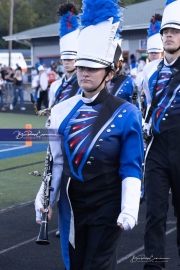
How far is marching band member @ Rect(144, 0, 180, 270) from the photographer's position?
202 inches

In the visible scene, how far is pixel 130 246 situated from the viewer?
6.32 metres

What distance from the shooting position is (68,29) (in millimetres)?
7449

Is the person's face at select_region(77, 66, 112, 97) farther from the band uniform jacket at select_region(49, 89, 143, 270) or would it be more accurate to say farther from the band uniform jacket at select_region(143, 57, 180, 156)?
the band uniform jacket at select_region(143, 57, 180, 156)

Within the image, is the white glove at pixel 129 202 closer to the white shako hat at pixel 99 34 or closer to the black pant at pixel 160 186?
the white shako hat at pixel 99 34

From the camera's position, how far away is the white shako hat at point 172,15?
17.4 feet

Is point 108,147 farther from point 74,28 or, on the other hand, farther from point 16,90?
point 16,90

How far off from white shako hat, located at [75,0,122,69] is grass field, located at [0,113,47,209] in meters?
3.21

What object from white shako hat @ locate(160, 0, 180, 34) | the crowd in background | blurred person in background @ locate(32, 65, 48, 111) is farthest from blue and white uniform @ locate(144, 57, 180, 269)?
blurred person in background @ locate(32, 65, 48, 111)

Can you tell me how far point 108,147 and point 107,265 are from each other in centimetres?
65

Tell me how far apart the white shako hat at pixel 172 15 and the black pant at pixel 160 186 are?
2.75 ft

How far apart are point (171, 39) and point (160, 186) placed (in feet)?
3.79
